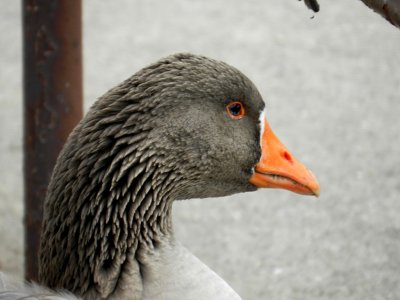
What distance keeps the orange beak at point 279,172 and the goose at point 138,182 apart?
20 centimetres

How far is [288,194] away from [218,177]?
9.61 feet

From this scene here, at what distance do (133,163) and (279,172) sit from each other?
61 cm

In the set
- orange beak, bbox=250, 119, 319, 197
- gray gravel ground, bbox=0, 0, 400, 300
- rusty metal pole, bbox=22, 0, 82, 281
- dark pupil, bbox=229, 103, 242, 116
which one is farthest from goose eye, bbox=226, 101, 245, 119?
gray gravel ground, bbox=0, 0, 400, 300

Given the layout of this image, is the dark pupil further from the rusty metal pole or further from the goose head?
the rusty metal pole

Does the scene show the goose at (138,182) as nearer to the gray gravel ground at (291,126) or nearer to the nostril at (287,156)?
the nostril at (287,156)

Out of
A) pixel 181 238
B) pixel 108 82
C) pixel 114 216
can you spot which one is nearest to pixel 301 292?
pixel 181 238

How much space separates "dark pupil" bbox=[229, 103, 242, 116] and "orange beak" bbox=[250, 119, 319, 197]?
0.51ft

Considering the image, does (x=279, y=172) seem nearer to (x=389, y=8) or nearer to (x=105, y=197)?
(x=105, y=197)

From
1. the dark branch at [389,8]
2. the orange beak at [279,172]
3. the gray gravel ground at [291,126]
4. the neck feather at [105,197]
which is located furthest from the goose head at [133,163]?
the gray gravel ground at [291,126]

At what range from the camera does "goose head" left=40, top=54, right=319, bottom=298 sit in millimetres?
2750

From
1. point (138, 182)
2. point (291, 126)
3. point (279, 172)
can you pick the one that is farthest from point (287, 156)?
point (291, 126)

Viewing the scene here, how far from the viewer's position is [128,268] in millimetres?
2787

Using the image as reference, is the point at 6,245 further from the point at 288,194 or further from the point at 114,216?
the point at 114,216

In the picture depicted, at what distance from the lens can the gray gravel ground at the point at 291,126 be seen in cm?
505
